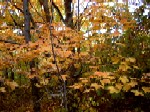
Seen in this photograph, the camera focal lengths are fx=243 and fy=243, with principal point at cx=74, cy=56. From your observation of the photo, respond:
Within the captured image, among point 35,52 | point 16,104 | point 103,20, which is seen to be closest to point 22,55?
point 35,52

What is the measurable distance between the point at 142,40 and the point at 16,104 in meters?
5.41

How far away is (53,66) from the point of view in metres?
4.61

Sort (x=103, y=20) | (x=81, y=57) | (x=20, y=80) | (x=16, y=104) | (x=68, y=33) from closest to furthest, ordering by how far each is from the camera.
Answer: (x=81, y=57) < (x=68, y=33) < (x=103, y=20) < (x=16, y=104) < (x=20, y=80)

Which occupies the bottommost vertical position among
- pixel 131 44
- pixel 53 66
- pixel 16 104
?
pixel 16 104

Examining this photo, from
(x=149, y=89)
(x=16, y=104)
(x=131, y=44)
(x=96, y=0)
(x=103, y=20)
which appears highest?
(x=96, y=0)

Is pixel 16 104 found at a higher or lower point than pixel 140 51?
lower

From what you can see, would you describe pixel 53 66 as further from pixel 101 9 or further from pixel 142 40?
pixel 101 9

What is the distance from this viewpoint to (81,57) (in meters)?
5.00

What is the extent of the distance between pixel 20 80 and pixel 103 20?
5.85 m

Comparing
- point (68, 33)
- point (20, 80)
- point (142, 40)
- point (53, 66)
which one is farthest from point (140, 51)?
point (20, 80)

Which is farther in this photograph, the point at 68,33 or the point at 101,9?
the point at 101,9

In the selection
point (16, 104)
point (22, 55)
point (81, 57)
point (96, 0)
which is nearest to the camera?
point (22, 55)

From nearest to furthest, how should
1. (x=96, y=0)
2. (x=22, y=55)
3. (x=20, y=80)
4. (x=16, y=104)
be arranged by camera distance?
1. (x=22, y=55)
2. (x=96, y=0)
3. (x=16, y=104)
4. (x=20, y=80)

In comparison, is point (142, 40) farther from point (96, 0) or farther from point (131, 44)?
point (96, 0)
